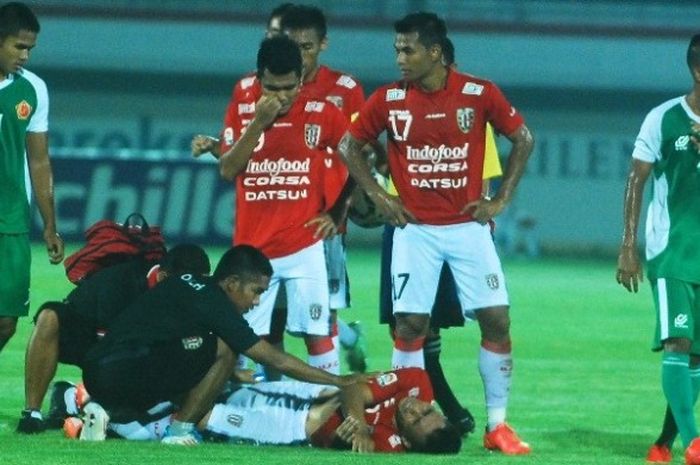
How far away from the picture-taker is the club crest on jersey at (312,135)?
9.87m

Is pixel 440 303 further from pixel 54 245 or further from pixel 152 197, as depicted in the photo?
pixel 152 197

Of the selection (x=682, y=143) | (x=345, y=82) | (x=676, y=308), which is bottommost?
(x=676, y=308)

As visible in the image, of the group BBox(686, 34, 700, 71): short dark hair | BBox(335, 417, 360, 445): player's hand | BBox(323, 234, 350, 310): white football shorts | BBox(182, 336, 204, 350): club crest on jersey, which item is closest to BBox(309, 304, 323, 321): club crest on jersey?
BBox(323, 234, 350, 310): white football shorts

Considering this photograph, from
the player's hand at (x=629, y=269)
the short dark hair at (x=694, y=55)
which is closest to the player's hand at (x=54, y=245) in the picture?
the player's hand at (x=629, y=269)

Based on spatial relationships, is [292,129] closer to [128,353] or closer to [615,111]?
[128,353]

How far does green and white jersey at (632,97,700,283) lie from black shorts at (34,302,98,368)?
289cm

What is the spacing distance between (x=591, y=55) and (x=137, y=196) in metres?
9.07

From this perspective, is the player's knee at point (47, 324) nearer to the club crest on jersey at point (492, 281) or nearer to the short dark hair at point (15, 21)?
the short dark hair at point (15, 21)

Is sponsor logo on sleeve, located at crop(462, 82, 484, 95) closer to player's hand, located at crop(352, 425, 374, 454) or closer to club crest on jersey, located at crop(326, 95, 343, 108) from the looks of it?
club crest on jersey, located at crop(326, 95, 343, 108)

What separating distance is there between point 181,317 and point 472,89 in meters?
1.90

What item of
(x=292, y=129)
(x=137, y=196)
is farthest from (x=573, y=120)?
(x=292, y=129)

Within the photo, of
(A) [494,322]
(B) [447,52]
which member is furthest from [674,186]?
(B) [447,52]

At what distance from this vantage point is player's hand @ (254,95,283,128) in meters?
9.34

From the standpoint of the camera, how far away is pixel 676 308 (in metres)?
8.52
